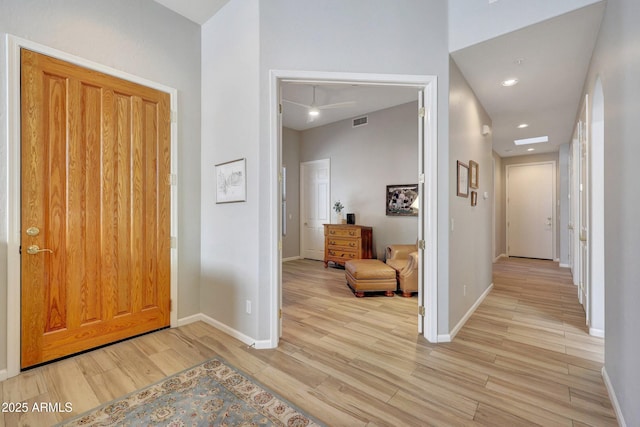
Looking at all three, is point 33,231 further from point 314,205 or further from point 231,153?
point 314,205

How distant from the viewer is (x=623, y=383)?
1587 millimetres

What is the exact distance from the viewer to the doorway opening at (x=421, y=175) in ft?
8.00

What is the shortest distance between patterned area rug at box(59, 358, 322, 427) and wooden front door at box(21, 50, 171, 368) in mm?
917

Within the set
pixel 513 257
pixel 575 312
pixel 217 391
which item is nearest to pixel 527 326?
pixel 575 312


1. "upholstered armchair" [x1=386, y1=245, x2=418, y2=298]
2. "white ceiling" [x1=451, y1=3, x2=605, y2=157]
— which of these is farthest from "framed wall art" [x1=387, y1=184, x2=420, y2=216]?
"white ceiling" [x1=451, y1=3, x2=605, y2=157]

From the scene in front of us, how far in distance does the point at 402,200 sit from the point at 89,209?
4.50 m

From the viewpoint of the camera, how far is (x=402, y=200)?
530 cm

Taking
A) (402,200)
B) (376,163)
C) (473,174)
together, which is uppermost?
(376,163)

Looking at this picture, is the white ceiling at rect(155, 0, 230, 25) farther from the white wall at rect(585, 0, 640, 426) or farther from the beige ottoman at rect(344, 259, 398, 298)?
the beige ottoman at rect(344, 259, 398, 298)

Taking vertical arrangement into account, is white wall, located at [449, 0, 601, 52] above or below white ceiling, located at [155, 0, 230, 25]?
below

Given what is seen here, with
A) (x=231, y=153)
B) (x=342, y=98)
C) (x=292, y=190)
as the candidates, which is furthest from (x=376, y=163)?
(x=231, y=153)

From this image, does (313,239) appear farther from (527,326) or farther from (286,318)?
(527,326)

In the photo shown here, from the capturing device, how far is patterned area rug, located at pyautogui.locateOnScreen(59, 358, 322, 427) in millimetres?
1605

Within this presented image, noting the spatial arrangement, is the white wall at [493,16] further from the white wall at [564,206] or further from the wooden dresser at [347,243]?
the white wall at [564,206]
